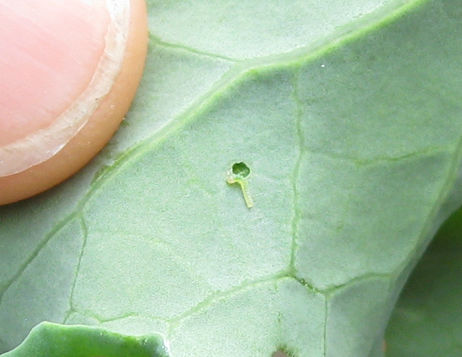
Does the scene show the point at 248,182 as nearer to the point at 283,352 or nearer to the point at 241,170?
the point at 241,170

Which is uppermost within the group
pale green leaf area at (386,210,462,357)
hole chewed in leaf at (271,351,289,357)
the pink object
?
the pink object

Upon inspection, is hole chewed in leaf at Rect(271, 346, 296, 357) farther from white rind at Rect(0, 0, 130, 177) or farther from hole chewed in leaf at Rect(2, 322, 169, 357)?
white rind at Rect(0, 0, 130, 177)

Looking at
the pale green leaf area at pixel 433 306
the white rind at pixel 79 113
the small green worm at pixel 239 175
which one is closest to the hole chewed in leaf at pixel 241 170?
the small green worm at pixel 239 175

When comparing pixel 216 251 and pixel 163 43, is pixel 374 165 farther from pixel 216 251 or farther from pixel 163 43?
pixel 163 43

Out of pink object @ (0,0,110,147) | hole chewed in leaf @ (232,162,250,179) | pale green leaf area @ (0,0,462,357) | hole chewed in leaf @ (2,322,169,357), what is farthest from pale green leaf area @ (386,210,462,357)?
pink object @ (0,0,110,147)

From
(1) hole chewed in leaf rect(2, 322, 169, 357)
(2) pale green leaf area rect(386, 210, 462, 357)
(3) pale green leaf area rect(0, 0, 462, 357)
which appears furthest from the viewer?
(2) pale green leaf area rect(386, 210, 462, 357)

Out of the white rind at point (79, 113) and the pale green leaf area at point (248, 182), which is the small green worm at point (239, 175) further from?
the white rind at point (79, 113)
